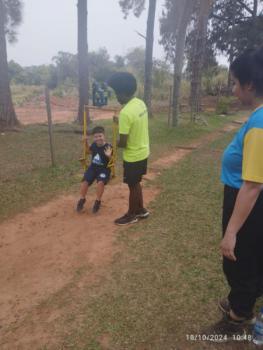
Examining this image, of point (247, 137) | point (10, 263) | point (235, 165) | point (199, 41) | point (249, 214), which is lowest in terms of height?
point (10, 263)

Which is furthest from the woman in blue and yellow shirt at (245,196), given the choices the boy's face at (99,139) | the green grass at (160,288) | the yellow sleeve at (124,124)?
the boy's face at (99,139)

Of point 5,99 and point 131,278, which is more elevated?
point 5,99

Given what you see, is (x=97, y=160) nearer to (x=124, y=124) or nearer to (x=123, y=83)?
(x=124, y=124)

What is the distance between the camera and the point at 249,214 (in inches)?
72.9

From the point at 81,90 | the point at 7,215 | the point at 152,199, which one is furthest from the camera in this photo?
the point at 81,90

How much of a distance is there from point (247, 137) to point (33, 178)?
4.68 metres

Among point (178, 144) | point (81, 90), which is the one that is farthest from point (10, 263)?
point (81, 90)

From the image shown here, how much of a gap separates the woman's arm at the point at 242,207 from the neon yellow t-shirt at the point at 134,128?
206cm

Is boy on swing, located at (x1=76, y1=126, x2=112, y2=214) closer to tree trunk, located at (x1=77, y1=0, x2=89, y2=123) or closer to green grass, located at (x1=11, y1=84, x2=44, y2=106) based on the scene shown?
tree trunk, located at (x1=77, y1=0, x2=89, y2=123)

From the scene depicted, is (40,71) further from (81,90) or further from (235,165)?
(235,165)

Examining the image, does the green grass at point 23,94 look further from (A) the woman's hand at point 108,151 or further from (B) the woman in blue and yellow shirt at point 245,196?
(B) the woman in blue and yellow shirt at point 245,196

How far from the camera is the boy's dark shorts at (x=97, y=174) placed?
4.44 metres

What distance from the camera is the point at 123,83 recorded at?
11.6ft

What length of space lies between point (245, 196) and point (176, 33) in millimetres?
19983
